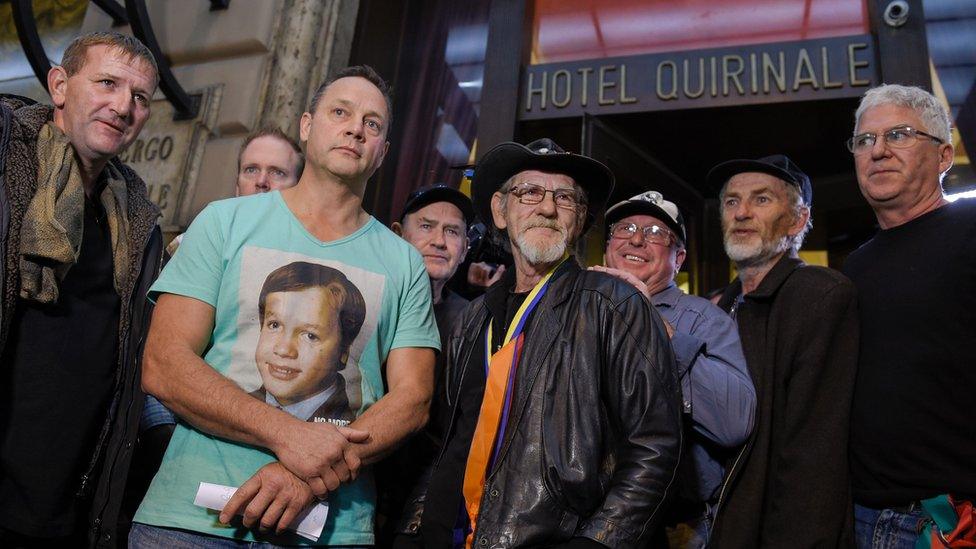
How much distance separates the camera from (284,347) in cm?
167

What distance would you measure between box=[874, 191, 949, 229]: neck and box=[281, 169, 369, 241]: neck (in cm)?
170

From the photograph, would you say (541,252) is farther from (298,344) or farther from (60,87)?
Answer: (60,87)

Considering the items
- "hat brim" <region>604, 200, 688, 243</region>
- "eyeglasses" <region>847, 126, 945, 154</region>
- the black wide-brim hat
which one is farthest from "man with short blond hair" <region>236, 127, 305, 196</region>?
"eyeglasses" <region>847, 126, 945, 154</region>

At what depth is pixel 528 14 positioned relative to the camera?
4707 millimetres

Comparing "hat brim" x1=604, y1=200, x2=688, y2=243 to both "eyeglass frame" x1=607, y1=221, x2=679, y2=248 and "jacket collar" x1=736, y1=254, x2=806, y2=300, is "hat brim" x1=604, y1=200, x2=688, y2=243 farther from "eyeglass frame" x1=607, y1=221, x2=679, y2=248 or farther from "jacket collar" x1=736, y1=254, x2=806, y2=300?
"jacket collar" x1=736, y1=254, x2=806, y2=300

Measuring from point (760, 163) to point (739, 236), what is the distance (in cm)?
30

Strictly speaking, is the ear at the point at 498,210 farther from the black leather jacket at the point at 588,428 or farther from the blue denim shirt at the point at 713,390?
the blue denim shirt at the point at 713,390

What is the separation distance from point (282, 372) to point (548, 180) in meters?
1.09

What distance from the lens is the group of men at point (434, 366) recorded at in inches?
63.4

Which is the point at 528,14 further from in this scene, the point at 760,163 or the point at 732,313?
the point at 732,313

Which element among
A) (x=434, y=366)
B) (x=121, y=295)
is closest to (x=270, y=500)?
(x=434, y=366)

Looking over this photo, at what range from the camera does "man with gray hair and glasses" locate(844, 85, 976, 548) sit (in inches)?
69.9

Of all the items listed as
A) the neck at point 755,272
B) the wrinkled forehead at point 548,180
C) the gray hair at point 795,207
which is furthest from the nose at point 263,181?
the gray hair at point 795,207

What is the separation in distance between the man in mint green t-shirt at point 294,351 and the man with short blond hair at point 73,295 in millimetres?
406
